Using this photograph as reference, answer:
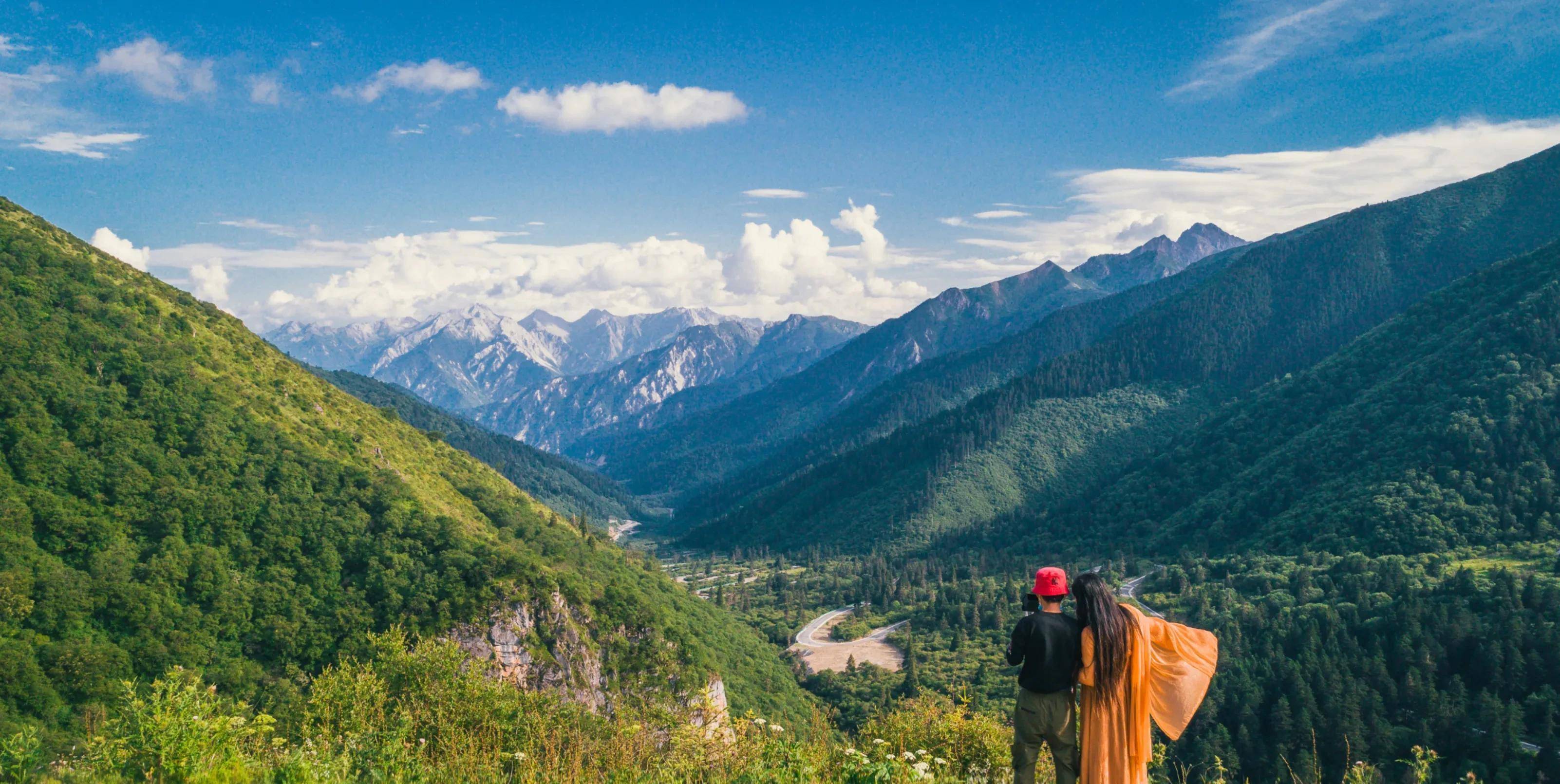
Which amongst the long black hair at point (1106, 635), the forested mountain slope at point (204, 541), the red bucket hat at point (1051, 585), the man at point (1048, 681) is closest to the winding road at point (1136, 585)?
the forested mountain slope at point (204, 541)

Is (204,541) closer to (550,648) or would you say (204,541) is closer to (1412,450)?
(550,648)

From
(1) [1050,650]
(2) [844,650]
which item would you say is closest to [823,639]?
(2) [844,650]

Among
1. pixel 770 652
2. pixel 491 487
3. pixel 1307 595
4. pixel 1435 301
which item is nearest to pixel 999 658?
pixel 770 652

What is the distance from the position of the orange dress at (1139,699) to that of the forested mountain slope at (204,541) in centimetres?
5168

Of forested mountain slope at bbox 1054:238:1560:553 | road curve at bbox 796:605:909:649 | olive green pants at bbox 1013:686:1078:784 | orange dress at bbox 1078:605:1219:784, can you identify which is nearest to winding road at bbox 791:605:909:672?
road curve at bbox 796:605:909:649

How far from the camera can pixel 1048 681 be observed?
34.7 feet

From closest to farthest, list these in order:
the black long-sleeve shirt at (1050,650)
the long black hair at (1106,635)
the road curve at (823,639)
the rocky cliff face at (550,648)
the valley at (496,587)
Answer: the long black hair at (1106,635) → the black long-sleeve shirt at (1050,650) → the valley at (496,587) → the rocky cliff face at (550,648) → the road curve at (823,639)

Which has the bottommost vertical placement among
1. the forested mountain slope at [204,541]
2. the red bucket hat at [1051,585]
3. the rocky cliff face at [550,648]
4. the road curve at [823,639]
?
the road curve at [823,639]

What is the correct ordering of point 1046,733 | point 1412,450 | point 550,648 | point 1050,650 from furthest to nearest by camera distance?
point 1412,450 → point 550,648 → point 1046,733 → point 1050,650

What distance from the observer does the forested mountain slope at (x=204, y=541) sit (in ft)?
175

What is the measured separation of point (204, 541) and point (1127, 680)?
251 ft

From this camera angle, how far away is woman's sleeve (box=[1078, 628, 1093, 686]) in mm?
10492

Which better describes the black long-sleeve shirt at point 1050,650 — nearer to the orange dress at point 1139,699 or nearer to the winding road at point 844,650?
the orange dress at point 1139,699

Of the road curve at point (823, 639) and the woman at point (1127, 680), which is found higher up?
the woman at point (1127, 680)
